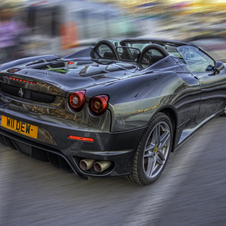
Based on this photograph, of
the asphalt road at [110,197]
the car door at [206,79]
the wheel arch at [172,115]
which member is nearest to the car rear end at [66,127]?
the asphalt road at [110,197]

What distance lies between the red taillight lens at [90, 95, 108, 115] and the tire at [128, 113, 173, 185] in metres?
0.45

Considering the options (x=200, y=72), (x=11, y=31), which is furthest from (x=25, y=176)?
(x=11, y=31)

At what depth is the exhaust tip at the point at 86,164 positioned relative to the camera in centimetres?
227

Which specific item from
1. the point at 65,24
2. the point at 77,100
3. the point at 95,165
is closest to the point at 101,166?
the point at 95,165

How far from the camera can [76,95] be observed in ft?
Answer: 7.29

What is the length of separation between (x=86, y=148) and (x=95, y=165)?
0.17 metres

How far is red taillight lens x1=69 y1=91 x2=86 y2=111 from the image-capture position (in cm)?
221

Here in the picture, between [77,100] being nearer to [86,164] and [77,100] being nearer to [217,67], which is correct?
[86,164]

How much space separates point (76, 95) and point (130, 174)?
0.84 metres

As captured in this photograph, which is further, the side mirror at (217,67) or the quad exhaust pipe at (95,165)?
the side mirror at (217,67)

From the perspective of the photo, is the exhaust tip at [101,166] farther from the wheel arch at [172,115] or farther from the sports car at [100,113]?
the wheel arch at [172,115]

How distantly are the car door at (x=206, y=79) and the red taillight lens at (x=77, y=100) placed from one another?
1593mm

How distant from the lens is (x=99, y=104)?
7.15ft

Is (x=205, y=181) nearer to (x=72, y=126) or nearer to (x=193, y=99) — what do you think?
(x=193, y=99)
